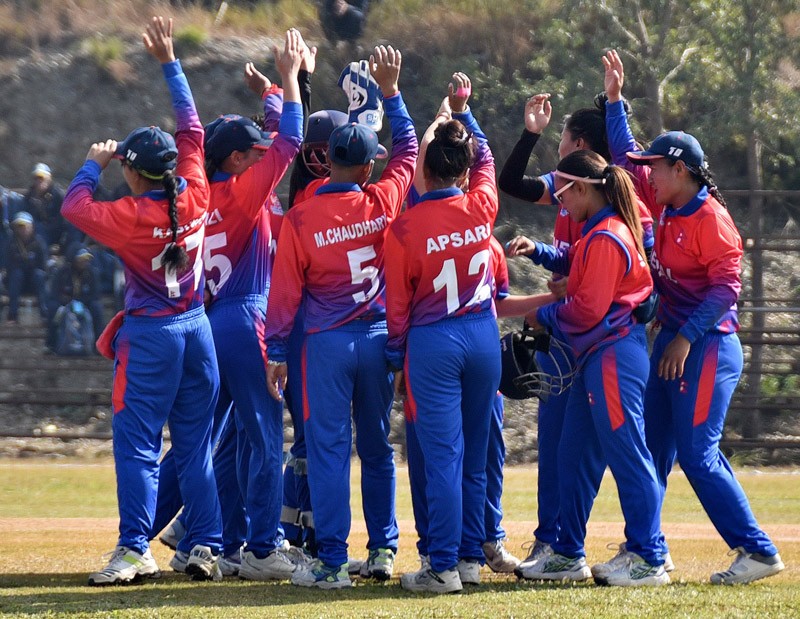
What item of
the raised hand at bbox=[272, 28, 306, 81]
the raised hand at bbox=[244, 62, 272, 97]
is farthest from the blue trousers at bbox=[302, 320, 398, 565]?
the raised hand at bbox=[244, 62, 272, 97]

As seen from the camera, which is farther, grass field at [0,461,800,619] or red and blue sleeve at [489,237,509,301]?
red and blue sleeve at [489,237,509,301]

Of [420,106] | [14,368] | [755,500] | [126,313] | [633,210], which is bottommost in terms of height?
[755,500]

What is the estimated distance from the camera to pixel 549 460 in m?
6.52

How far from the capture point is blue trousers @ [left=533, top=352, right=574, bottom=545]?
6480 mm

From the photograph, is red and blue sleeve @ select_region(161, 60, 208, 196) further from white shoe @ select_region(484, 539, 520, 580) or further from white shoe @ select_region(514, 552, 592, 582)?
white shoe @ select_region(514, 552, 592, 582)

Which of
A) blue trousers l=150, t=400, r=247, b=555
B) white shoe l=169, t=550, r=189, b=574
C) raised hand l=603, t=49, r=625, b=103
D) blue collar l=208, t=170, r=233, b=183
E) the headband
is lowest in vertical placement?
white shoe l=169, t=550, r=189, b=574

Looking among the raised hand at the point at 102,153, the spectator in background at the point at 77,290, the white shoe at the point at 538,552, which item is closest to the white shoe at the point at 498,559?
the white shoe at the point at 538,552

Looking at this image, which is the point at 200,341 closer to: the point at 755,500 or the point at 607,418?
the point at 607,418

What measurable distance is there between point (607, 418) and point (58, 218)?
13634mm

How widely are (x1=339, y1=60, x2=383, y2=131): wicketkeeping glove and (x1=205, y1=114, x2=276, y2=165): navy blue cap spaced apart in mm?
712

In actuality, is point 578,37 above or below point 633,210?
above

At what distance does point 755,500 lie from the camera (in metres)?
11.1

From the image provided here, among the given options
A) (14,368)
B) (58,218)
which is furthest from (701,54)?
(14,368)

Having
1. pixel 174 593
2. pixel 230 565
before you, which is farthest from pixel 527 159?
pixel 174 593
